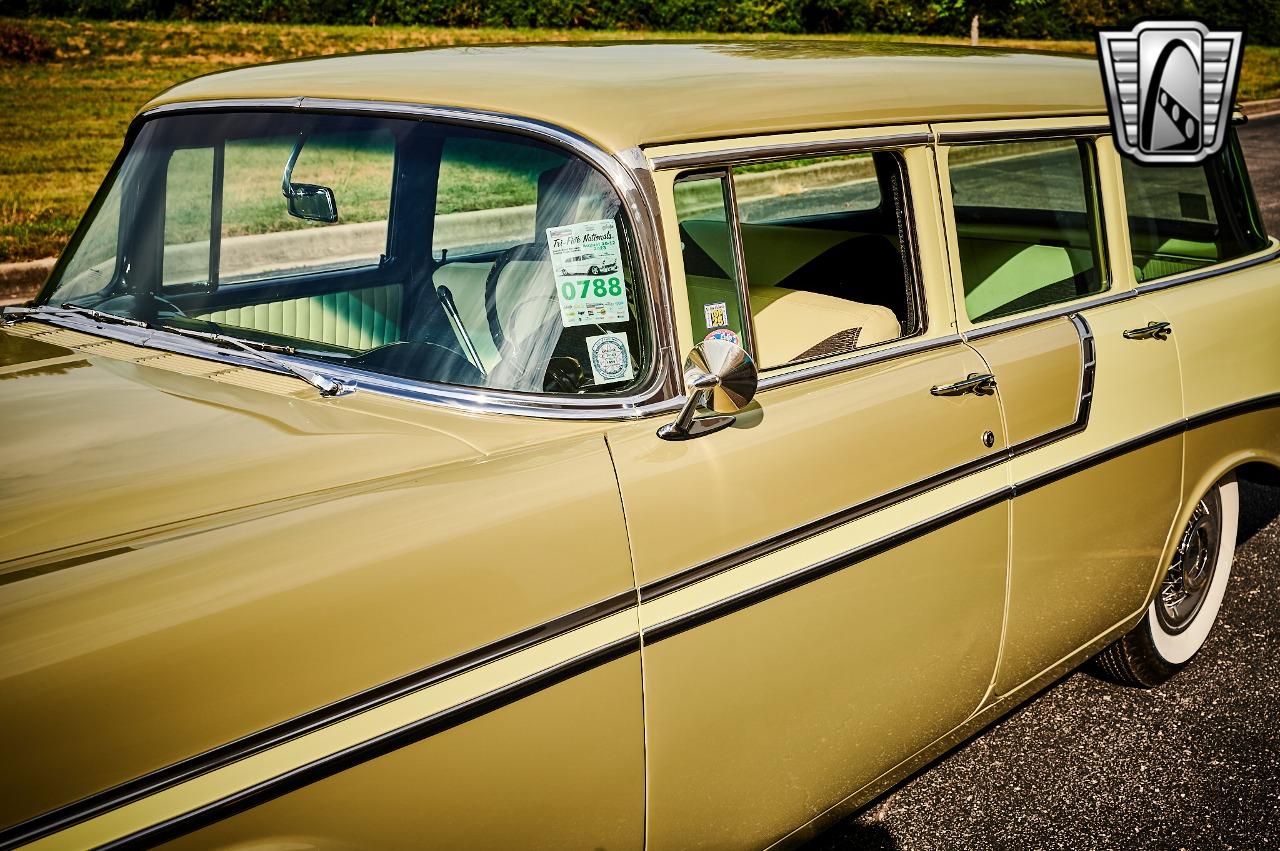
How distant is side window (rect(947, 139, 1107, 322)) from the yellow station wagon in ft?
0.09

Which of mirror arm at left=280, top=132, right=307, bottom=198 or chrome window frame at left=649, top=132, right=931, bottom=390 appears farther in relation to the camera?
mirror arm at left=280, top=132, right=307, bottom=198

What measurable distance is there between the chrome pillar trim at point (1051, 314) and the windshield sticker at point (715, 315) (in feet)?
2.30

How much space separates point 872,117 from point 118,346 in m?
1.75

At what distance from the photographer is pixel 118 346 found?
8.32 feet

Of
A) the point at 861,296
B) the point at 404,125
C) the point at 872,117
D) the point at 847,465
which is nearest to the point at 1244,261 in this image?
the point at 861,296

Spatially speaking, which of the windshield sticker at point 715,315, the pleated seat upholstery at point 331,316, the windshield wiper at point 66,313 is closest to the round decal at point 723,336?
the windshield sticker at point 715,315

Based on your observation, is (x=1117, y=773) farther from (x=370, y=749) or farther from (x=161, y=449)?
(x=161, y=449)

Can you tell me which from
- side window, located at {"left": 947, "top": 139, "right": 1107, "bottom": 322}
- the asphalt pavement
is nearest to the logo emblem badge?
side window, located at {"left": 947, "top": 139, "right": 1107, "bottom": 322}

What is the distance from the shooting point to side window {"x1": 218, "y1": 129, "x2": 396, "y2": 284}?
2635 millimetres

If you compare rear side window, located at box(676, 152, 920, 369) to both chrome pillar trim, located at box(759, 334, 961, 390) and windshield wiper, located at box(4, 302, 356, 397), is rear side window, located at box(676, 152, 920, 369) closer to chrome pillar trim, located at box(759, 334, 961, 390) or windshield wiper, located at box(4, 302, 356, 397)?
chrome pillar trim, located at box(759, 334, 961, 390)

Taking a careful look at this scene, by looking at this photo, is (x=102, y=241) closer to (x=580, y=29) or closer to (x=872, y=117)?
(x=872, y=117)

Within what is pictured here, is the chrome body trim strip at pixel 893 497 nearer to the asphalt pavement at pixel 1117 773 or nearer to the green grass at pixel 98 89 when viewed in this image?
the green grass at pixel 98 89

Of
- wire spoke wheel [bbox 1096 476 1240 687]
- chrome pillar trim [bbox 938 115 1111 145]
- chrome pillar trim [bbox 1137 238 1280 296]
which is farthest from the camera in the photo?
wire spoke wheel [bbox 1096 476 1240 687]

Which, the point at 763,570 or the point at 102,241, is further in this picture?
the point at 102,241
